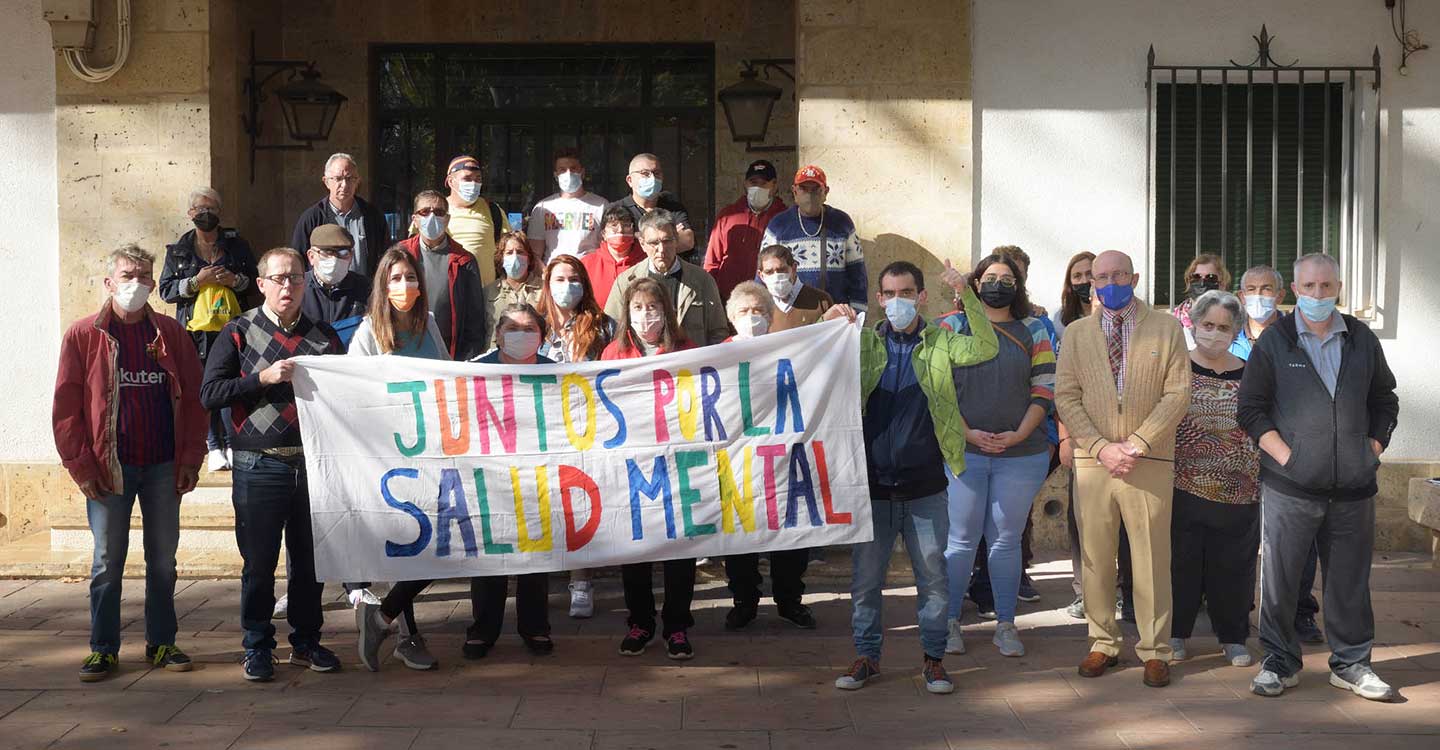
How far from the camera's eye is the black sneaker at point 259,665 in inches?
258

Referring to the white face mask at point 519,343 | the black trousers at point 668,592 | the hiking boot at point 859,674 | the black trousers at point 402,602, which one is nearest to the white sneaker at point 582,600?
the black trousers at point 668,592

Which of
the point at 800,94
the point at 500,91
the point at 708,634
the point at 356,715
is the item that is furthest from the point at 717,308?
the point at 500,91

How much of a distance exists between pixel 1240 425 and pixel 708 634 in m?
2.75

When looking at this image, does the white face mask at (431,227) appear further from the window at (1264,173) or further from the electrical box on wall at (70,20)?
the window at (1264,173)

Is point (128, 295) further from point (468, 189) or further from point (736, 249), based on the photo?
point (736, 249)

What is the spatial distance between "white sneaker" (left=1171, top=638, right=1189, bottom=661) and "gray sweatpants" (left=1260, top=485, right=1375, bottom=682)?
498mm

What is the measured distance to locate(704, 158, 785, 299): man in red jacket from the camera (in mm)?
9359

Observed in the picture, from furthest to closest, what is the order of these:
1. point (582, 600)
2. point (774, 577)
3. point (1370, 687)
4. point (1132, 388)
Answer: point (582, 600)
point (774, 577)
point (1132, 388)
point (1370, 687)

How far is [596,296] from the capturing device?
28.5 feet

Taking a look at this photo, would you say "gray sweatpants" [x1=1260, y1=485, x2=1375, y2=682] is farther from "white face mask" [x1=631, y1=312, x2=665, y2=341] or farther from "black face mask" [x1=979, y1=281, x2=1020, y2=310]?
"white face mask" [x1=631, y1=312, x2=665, y2=341]

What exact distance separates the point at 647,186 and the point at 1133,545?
3783 millimetres

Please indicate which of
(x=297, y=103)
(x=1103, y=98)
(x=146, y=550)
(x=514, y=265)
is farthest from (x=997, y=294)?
(x=297, y=103)

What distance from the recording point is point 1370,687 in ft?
20.7

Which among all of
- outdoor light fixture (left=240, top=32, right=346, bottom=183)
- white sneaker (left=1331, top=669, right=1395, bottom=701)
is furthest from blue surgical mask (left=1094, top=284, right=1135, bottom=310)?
outdoor light fixture (left=240, top=32, right=346, bottom=183)
